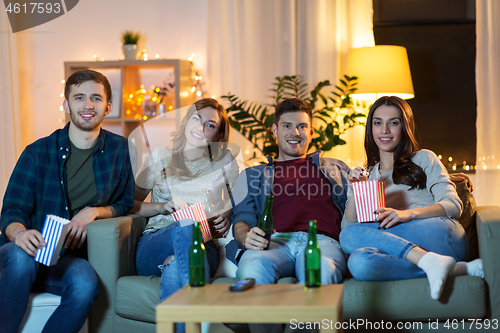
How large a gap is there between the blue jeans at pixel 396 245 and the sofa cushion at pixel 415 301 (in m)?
0.04

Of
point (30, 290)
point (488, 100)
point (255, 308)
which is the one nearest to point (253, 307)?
point (255, 308)

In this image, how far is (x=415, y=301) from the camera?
5.47 ft

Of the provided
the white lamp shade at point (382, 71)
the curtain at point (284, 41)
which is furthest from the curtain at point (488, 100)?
the curtain at point (284, 41)

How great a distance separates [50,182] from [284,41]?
92.7 inches

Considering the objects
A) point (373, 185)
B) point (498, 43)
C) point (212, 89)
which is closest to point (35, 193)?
point (373, 185)

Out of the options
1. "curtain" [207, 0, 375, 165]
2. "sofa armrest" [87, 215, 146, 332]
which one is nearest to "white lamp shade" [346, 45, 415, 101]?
"curtain" [207, 0, 375, 165]

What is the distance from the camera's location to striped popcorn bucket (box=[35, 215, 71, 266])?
171 cm

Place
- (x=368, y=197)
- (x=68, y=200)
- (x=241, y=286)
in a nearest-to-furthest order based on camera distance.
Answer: (x=241, y=286), (x=368, y=197), (x=68, y=200)

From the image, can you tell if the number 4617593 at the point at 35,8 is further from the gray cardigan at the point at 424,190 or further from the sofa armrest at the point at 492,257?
the sofa armrest at the point at 492,257

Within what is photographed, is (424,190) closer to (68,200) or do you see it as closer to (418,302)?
(418,302)

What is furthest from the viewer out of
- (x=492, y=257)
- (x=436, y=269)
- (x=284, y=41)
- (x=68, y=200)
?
(x=284, y=41)

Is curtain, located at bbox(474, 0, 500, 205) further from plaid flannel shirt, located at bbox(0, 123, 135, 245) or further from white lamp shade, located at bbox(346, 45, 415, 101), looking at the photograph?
plaid flannel shirt, located at bbox(0, 123, 135, 245)

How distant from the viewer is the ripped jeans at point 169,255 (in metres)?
1.77

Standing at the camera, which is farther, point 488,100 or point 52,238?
point 488,100
